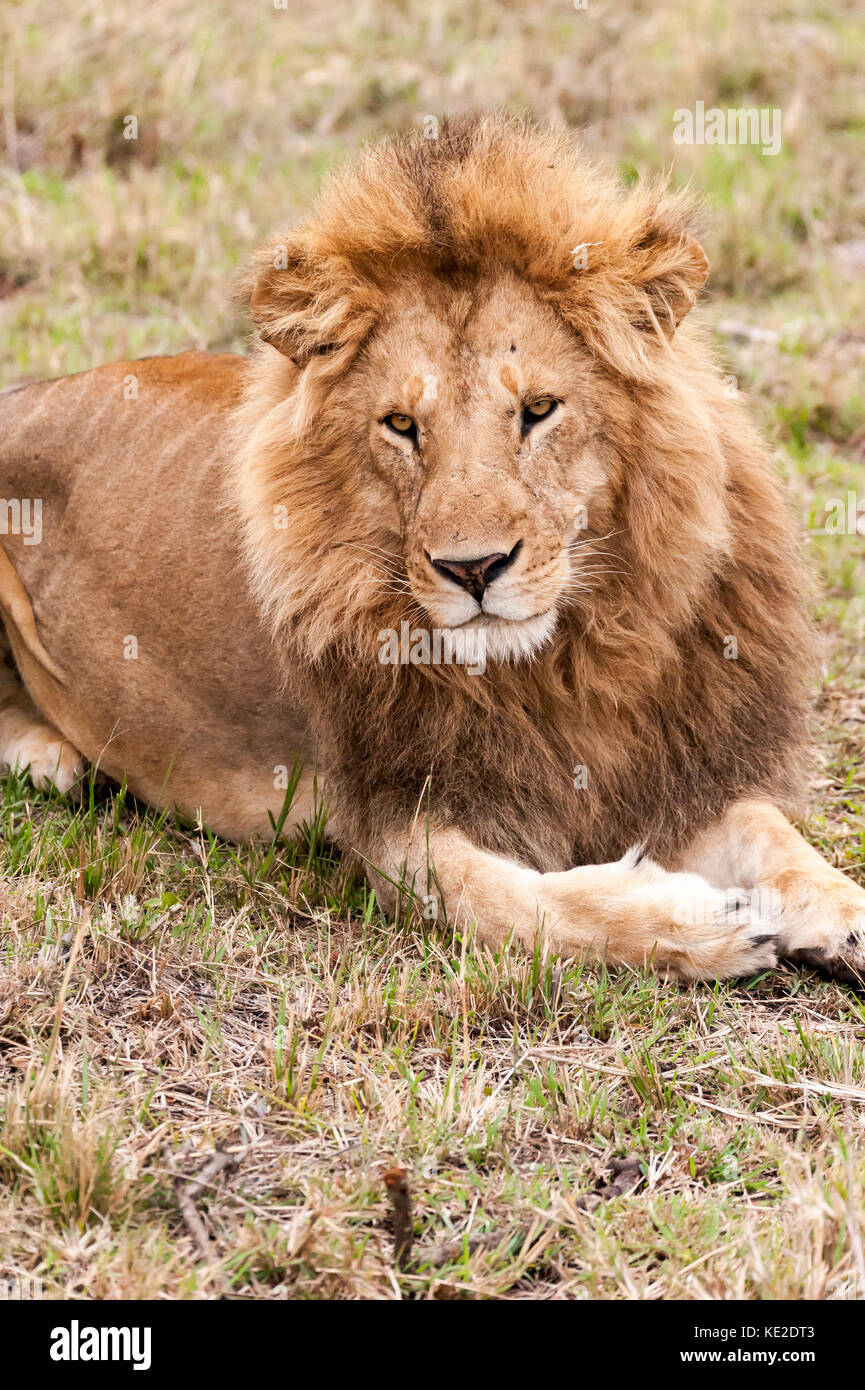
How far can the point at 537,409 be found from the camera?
11.6 ft

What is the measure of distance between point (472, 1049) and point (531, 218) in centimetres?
184

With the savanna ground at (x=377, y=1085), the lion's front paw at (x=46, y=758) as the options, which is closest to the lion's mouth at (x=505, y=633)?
the savanna ground at (x=377, y=1085)

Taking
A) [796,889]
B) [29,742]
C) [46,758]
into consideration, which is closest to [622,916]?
[796,889]

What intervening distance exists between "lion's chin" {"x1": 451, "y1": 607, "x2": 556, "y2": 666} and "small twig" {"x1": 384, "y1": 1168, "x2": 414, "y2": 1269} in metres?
1.25

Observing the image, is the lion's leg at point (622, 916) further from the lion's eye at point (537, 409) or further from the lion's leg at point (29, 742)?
the lion's leg at point (29, 742)

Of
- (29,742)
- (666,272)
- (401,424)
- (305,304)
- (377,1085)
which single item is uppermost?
(666,272)

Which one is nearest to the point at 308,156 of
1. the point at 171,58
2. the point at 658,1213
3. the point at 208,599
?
the point at 171,58

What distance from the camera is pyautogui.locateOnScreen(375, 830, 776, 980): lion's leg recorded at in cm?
355

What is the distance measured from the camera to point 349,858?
4.16 meters

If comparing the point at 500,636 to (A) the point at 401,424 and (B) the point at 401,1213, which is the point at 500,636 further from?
(B) the point at 401,1213

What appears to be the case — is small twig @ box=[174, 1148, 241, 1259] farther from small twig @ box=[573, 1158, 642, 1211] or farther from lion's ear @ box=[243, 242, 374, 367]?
lion's ear @ box=[243, 242, 374, 367]

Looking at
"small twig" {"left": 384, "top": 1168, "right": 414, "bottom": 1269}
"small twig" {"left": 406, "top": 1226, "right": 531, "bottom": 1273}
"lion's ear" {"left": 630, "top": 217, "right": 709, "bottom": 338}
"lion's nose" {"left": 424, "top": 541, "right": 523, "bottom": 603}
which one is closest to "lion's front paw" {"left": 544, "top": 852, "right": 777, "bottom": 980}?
"lion's nose" {"left": 424, "top": 541, "right": 523, "bottom": 603}

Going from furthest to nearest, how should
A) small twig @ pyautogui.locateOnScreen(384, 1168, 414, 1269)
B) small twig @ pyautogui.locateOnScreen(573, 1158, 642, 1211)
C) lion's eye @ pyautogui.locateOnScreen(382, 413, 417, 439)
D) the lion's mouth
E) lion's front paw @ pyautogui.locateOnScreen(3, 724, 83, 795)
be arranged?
lion's front paw @ pyautogui.locateOnScreen(3, 724, 83, 795)
lion's eye @ pyautogui.locateOnScreen(382, 413, 417, 439)
the lion's mouth
small twig @ pyautogui.locateOnScreen(573, 1158, 642, 1211)
small twig @ pyautogui.locateOnScreen(384, 1168, 414, 1269)

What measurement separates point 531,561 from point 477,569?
0.13 metres
